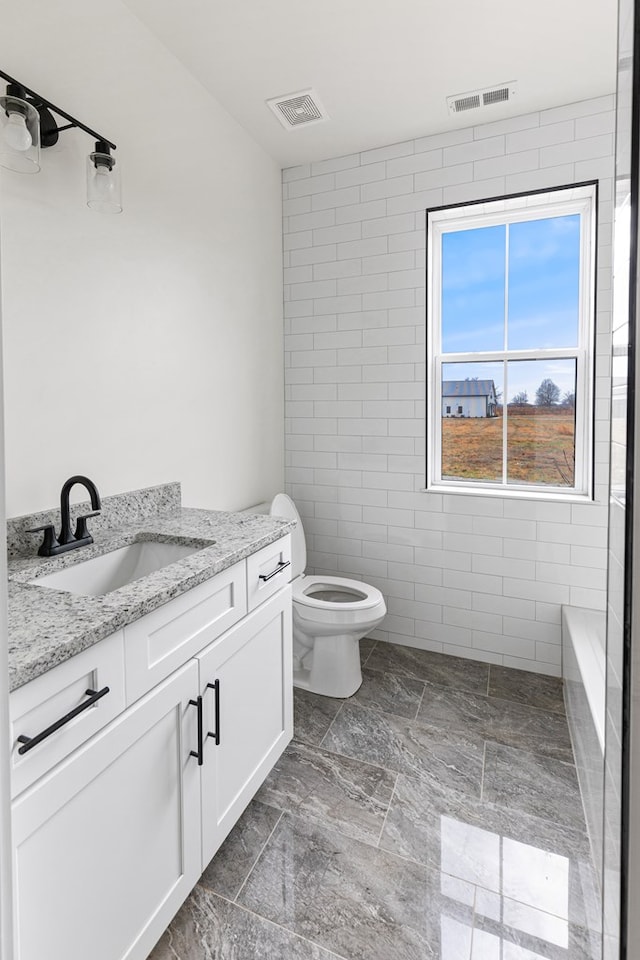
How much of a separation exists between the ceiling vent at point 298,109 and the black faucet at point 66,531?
1960 millimetres

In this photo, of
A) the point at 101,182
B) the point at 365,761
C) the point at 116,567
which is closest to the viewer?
the point at 101,182

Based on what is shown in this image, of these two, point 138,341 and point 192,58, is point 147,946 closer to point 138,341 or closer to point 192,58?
point 138,341

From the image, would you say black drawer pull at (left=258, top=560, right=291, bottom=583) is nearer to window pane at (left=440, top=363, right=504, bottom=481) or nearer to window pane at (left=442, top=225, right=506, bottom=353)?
window pane at (left=440, top=363, right=504, bottom=481)

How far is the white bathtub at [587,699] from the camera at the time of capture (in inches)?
59.2

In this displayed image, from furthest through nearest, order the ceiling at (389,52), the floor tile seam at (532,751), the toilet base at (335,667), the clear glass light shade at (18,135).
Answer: the toilet base at (335,667) → the floor tile seam at (532,751) → the ceiling at (389,52) → the clear glass light shade at (18,135)

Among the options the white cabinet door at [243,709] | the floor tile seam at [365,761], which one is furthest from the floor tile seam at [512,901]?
the white cabinet door at [243,709]

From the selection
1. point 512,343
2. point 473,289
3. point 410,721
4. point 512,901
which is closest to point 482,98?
point 473,289

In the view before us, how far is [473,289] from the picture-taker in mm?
2654

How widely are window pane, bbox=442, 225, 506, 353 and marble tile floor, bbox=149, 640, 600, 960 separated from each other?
1.85 meters

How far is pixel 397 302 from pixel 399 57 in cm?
101

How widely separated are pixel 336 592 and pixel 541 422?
139 cm

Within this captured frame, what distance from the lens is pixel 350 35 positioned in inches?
74.4

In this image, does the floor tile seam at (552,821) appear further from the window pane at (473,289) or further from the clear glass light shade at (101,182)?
the clear glass light shade at (101,182)

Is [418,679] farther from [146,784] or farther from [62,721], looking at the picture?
[62,721]
